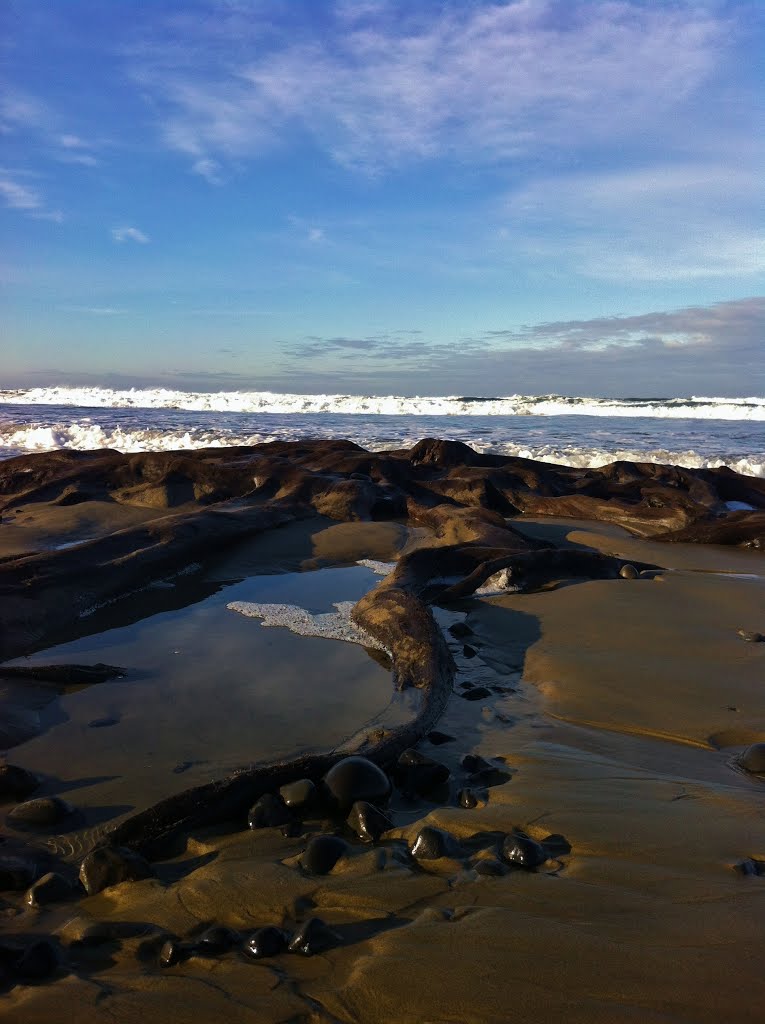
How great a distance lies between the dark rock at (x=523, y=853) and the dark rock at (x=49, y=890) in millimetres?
1230

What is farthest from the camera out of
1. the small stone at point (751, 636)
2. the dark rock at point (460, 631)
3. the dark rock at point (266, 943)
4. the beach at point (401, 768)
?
the dark rock at point (460, 631)

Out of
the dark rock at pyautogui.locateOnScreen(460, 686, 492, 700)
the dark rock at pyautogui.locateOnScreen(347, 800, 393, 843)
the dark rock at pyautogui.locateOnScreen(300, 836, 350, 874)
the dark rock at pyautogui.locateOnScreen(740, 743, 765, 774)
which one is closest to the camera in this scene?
the dark rock at pyautogui.locateOnScreen(300, 836, 350, 874)

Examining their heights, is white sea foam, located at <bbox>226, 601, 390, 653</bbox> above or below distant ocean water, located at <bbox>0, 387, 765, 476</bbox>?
below

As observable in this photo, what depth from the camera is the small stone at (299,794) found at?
242 cm

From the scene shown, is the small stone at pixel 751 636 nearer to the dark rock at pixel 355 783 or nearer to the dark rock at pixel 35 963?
the dark rock at pixel 355 783

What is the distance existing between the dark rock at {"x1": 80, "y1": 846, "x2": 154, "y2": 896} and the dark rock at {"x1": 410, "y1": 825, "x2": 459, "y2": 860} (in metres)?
0.77

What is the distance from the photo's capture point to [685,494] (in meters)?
9.00

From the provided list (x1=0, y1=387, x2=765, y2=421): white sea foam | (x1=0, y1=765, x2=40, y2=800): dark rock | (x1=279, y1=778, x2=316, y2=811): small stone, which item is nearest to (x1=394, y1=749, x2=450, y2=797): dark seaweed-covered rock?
(x1=279, y1=778, x2=316, y2=811): small stone

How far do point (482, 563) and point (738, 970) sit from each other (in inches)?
169

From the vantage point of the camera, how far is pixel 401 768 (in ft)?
8.82

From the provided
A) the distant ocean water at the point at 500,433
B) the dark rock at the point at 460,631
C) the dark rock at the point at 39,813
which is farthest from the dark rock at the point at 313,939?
the distant ocean water at the point at 500,433

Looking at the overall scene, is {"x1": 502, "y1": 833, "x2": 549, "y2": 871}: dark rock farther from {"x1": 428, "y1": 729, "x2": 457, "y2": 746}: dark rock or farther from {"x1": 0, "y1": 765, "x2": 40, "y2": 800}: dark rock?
{"x1": 0, "y1": 765, "x2": 40, "y2": 800}: dark rock

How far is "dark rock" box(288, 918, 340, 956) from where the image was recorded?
68.2 inches

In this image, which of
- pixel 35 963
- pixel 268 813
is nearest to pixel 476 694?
pixel 268 813
